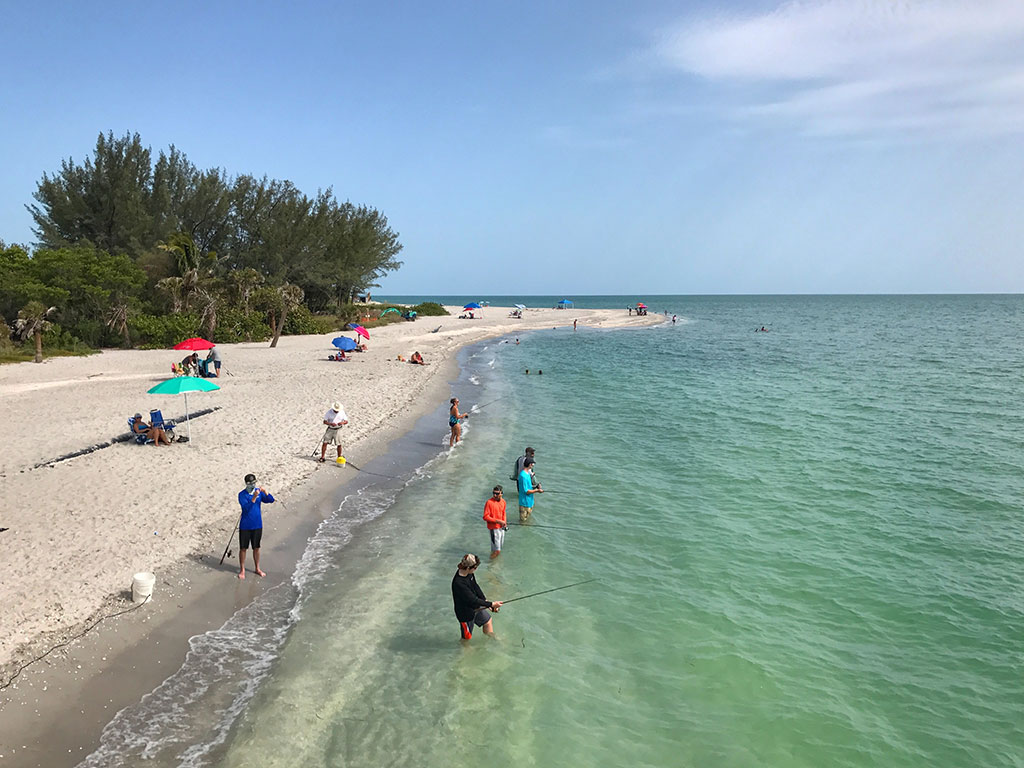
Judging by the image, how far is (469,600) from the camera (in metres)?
8.61

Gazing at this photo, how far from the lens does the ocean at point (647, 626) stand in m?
7.36

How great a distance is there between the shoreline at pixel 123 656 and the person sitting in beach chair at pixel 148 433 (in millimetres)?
5442

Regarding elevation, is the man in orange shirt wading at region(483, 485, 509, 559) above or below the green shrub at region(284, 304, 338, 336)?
below

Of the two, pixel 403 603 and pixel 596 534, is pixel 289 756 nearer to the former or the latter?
pixel 403 603

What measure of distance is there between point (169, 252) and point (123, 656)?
39.1 m

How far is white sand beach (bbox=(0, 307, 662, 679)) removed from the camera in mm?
9281

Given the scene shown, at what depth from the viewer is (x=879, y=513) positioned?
15273mm

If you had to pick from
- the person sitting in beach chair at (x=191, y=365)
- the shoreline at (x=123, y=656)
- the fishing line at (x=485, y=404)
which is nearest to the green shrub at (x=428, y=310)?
the fishing line at (x=485, y=404)

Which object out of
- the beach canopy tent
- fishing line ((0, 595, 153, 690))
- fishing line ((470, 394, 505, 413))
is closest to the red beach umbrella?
fishing line ((470, 394, 505, 413))

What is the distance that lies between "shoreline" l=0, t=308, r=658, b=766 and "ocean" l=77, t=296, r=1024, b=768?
313 mm

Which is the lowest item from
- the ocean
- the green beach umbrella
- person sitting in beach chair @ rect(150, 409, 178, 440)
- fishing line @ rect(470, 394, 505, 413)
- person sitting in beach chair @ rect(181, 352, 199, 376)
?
the ocean

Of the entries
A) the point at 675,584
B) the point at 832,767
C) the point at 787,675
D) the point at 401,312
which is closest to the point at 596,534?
the point at 675,584

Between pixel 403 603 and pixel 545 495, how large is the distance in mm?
6469

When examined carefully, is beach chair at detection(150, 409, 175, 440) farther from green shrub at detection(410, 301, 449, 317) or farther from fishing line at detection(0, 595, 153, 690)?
green shrub at detection(410, 301, 449, 317)
